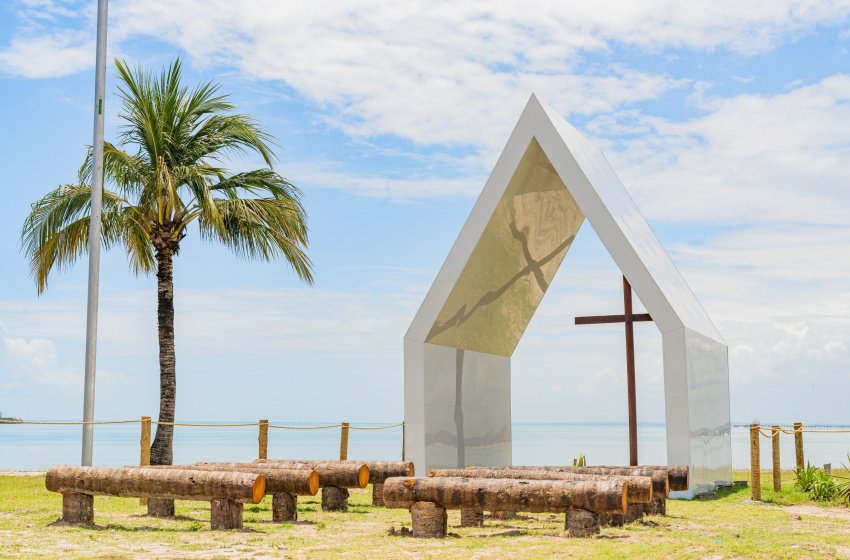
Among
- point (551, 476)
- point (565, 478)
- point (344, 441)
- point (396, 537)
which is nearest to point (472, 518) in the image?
point (551, 476)

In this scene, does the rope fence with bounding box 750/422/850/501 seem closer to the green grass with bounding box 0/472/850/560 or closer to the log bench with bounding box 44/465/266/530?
the green grass with bounding box 0/472/850/560

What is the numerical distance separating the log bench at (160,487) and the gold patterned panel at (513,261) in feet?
15.4

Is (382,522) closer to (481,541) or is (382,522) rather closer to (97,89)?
(481,541)

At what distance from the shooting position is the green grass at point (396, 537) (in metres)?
7.69

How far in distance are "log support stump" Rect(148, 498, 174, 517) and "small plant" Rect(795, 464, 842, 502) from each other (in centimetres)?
891

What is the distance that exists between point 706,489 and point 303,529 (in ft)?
20.9

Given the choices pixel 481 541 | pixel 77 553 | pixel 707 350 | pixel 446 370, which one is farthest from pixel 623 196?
pixel 77 553

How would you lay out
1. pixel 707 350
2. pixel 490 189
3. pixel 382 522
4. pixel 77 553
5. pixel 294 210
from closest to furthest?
pixel 77 553 → pixel 382 522 → pixel 490 189 → pixel 707 350 → pixel 294 210

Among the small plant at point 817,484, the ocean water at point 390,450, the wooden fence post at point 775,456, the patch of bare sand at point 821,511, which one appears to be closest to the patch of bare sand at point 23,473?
the ocean water at point 390,450

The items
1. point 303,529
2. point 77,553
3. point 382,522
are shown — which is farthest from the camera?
point 382,522

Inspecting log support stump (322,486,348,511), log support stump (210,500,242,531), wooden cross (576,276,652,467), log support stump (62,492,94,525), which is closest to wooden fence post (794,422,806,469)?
wooden cross (576,276,652,467)

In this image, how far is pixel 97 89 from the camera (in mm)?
14539

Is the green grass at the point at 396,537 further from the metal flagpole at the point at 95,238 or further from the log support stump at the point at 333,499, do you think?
the metal flagpole at the point at 95,238

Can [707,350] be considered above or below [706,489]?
above
